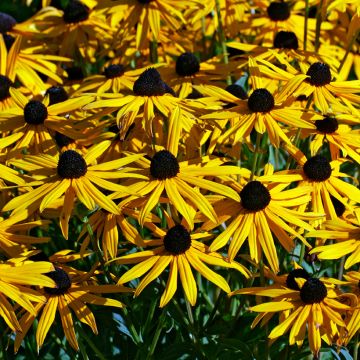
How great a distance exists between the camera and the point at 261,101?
8.17 feet

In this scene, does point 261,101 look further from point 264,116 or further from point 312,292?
point 312,292

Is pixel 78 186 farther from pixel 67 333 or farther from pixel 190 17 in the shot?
pixel 190 17

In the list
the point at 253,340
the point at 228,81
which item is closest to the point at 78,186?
the point at 253,340

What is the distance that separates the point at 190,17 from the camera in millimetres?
3844

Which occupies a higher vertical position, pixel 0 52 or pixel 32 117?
pixel 32 117

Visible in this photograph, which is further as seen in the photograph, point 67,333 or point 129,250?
point 129,250

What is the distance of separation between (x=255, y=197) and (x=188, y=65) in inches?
40.0

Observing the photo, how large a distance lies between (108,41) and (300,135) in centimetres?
132

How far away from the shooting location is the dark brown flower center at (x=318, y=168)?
2457 mm

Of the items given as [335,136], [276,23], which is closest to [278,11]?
[276,23]

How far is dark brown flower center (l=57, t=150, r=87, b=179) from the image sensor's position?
2.30m

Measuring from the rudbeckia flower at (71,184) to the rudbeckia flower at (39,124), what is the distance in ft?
0.99

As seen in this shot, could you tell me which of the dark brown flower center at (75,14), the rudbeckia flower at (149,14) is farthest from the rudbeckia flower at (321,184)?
the dark brown flower center at (75,14)

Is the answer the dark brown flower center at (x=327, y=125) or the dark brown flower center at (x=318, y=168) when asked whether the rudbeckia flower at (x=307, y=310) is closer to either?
the dark brown flower center at (x=318, y=168)
